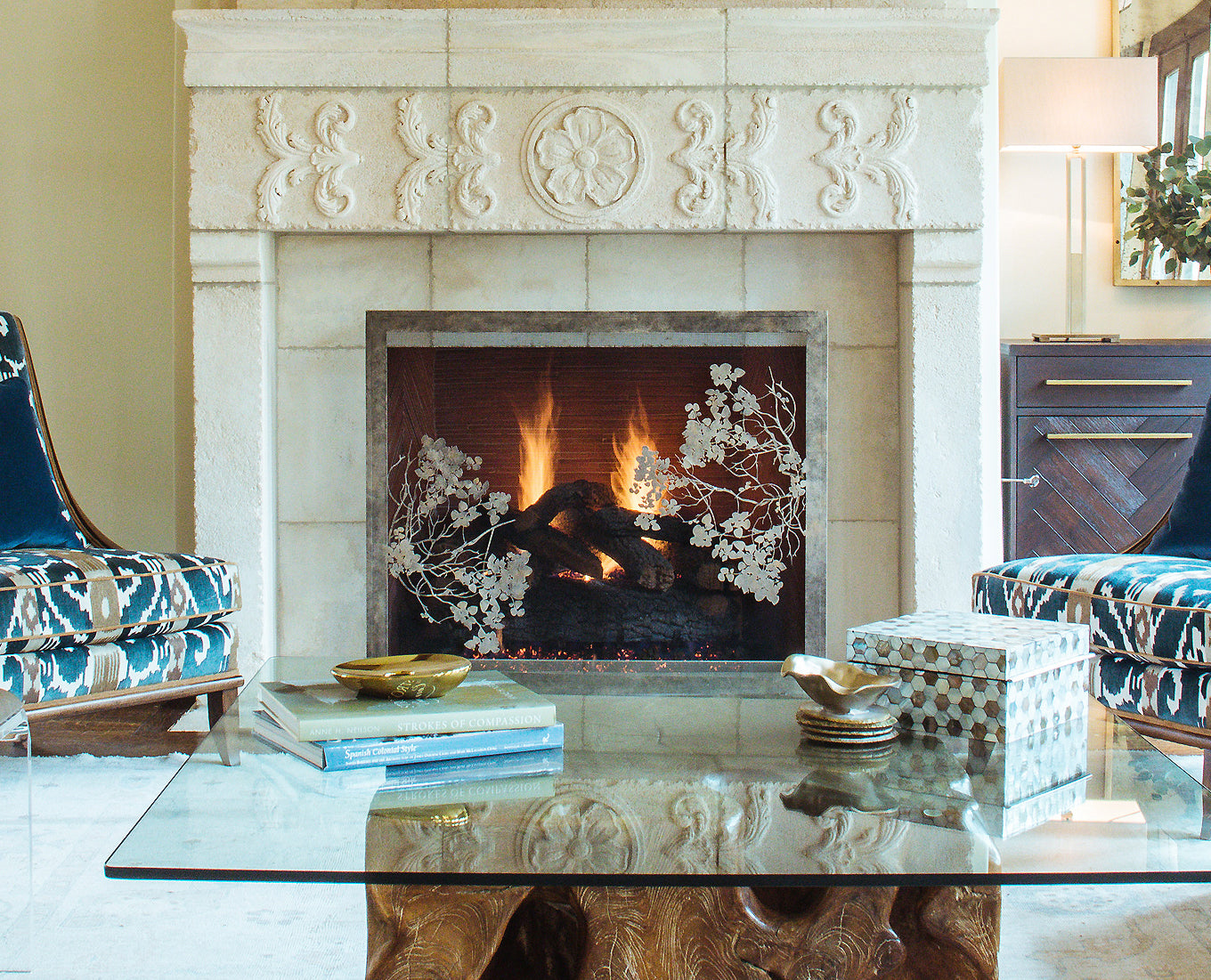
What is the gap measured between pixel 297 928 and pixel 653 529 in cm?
148

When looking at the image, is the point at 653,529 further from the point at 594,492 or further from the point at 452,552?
the point at 452,552

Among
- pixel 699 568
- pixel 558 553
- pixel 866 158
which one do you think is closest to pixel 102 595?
pixel 558 553

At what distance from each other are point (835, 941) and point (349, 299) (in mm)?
2153

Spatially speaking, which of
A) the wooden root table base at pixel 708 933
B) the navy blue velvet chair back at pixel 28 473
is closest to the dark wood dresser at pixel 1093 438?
the wooden root table base at pixel 708 933

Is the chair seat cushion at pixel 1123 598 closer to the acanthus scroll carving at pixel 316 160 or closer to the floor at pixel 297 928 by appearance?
the floor at pixel 297 928

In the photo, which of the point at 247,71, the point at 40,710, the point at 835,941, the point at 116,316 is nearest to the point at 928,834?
the point at 835,941

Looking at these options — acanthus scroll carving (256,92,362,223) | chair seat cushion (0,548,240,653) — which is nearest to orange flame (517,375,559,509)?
acanthus scroll carving (256,92,362,223)

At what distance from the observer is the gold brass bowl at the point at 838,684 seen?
1075 mm

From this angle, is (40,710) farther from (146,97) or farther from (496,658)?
Answer: (146,97)

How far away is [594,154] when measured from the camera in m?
2.57

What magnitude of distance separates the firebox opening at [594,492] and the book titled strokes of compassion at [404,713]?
159cm

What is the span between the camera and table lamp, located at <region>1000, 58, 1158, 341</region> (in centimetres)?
316

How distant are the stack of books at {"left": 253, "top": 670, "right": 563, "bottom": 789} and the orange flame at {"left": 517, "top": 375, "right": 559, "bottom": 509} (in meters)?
1.67

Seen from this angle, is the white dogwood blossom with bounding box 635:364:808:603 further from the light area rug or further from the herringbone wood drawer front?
the light area rug
